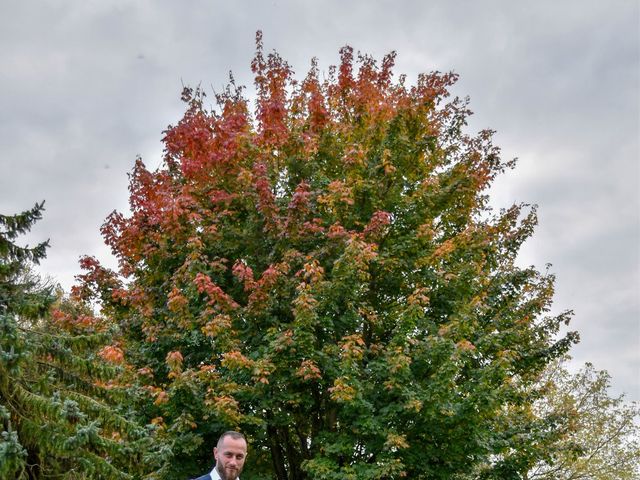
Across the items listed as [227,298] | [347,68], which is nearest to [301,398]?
[227,298]

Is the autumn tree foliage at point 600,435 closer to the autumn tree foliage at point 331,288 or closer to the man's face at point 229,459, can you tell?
the autumn tree foliage at point 331,288

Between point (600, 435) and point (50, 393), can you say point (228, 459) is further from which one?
point (600, 435)

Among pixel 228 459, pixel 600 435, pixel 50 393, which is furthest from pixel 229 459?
pixel 600 435

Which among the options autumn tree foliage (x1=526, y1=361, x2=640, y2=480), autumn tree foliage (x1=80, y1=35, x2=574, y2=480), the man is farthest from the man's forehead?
autumn tree foliage (x1=526, y1=361, x2=640, y2=480)

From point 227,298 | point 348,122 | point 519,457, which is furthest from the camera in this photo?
point 348,122

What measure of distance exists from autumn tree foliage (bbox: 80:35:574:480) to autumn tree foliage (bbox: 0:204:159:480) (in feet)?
2.50

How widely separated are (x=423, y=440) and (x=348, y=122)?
5.96 meters

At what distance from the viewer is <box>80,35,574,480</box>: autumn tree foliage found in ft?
30.3

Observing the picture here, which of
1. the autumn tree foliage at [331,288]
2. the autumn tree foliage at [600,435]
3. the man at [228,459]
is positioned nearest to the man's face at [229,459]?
the man at [228,459]

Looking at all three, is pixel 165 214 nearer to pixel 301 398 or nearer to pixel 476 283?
pixel 301 398

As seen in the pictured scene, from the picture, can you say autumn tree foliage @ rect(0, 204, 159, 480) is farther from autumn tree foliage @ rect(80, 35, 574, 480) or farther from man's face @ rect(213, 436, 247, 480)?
man's face @ rect(213, 436, 247, 480)

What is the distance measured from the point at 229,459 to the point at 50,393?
5061mm

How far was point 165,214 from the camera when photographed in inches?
401

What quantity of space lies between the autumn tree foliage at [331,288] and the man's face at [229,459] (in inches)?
173
